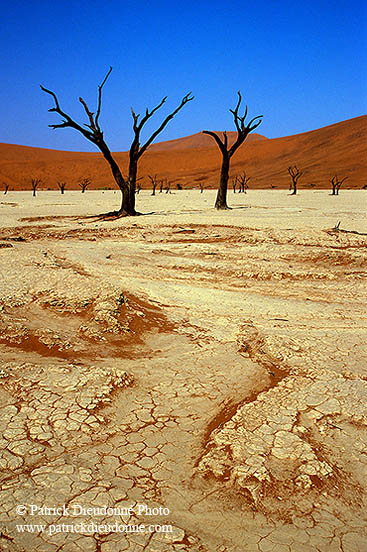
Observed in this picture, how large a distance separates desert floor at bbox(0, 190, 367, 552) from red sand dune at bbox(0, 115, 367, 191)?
3957 cm

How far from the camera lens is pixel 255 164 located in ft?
200

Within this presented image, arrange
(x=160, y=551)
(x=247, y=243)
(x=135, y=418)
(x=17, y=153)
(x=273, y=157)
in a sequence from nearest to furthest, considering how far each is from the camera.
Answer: (x=160, y=551) → (x=135, y=418) → (x=247, y=243) → (x=273, y=157) → (x=17, y=153)

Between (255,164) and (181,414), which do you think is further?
(255,164)

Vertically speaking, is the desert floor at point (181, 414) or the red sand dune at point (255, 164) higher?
the red sand dune at point (255, 164)

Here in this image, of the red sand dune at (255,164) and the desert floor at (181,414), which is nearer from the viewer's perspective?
the desert floor at (181,414)

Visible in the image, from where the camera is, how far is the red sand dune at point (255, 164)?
48406 mm

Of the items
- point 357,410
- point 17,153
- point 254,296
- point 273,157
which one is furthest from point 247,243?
point 17,153

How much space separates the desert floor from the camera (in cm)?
187

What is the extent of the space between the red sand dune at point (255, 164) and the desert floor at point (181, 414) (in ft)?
130

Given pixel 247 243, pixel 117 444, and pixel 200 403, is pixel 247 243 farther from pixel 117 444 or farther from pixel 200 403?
pixel 117 444

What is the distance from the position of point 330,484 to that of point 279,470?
254mm

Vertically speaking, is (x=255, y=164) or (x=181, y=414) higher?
(x=255, y=164)

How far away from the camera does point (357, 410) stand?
9.25ft

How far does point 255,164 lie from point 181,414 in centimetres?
6152
